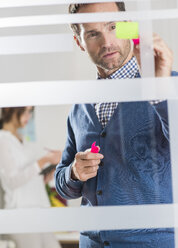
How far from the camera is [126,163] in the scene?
0.67 m

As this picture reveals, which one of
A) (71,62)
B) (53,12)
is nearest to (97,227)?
(71,62)

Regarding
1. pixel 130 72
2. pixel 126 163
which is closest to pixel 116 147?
pixel 126 163

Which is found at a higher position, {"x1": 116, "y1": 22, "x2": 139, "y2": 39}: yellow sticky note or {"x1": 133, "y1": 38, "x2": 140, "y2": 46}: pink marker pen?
{"x1": 116, "y1": 22, "x2": 139, "y2": 39}: yellow sticky note

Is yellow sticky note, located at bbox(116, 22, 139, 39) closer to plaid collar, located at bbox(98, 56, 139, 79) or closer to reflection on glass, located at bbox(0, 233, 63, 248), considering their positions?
plaid collar, located at bbox(98, 56, 139, 79)

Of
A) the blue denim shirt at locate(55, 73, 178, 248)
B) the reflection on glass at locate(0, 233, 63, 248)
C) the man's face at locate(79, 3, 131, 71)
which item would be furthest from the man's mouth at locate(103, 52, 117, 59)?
the reflection on glass at locate(0, 233, 63, 248)

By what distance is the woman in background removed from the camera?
688 mm

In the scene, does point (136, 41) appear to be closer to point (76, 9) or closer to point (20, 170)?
point (76, 9)

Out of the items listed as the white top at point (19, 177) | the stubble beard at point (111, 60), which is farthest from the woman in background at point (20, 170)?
the stubble beard at point (111, 60)

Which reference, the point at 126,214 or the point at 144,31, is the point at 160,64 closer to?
the point at 144,31

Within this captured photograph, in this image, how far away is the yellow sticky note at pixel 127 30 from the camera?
0.70 metres


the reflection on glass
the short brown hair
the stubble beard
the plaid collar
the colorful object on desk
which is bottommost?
the reflection on glass

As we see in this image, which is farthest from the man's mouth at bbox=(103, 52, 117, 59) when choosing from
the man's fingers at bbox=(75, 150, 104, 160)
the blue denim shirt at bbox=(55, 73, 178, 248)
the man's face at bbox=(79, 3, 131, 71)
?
the man's fingers at bbox=(75, 150, 104, 160)

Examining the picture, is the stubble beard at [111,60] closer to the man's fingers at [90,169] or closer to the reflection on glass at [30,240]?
the man's fingers at [90,169]

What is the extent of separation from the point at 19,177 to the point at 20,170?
0.02m
